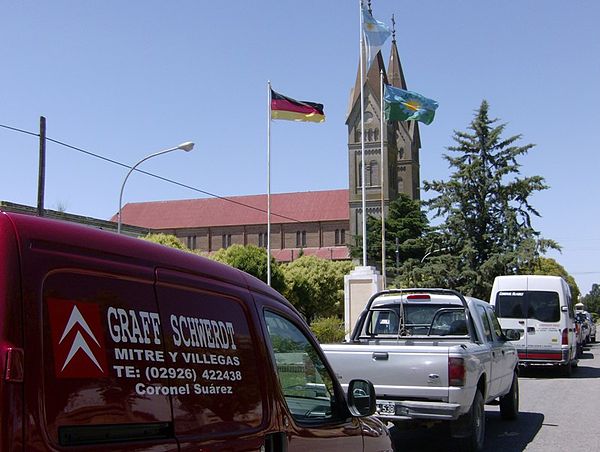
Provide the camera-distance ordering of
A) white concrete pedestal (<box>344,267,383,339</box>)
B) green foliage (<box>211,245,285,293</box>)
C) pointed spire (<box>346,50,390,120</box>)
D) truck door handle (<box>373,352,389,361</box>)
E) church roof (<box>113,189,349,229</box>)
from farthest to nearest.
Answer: church roof (<box>113,189,349,229</box>), pointed spire (<box>346,50,390,120</box>), green foliage (<box>211,245,285,293</box>), white concrete pedestal (<box>344,267,383,339</box>), truck door handle (<box>373,352,389,361</box>)

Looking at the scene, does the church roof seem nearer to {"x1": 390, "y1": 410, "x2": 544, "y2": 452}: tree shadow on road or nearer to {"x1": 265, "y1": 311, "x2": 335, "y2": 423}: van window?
{"x1": 390, "y1": 410, "x2": 544, "y2": 452}: tree shadow on road

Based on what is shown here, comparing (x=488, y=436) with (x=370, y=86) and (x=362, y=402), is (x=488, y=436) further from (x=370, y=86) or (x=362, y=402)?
(x=370, y=86)

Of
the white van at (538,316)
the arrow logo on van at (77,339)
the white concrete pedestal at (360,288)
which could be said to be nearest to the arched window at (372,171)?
the white concrete pedestal at (360,288)

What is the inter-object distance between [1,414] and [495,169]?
39405 mm

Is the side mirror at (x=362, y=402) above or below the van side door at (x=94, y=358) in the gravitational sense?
below

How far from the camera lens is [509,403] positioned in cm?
1155

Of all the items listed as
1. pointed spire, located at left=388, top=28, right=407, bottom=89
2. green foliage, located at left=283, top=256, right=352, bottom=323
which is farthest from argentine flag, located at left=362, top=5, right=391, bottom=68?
pointed spire, located at left=388, top=28, right=407, bottom=89

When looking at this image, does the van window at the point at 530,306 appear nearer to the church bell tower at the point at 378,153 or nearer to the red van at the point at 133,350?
the red van at the point at 133,350

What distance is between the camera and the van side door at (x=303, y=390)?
141 inches

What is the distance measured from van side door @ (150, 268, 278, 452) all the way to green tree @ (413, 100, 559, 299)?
36815mm

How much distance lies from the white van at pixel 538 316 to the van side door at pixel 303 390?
55.1 feet

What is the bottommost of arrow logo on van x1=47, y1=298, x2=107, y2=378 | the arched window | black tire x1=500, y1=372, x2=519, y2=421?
black tire x1=500, y1=372, x2=519, y2=421

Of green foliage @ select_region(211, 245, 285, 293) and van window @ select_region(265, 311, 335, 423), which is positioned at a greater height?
green foliage @ select_region(211, 245, 285, 293)

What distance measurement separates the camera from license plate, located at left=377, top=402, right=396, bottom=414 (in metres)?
8.30
